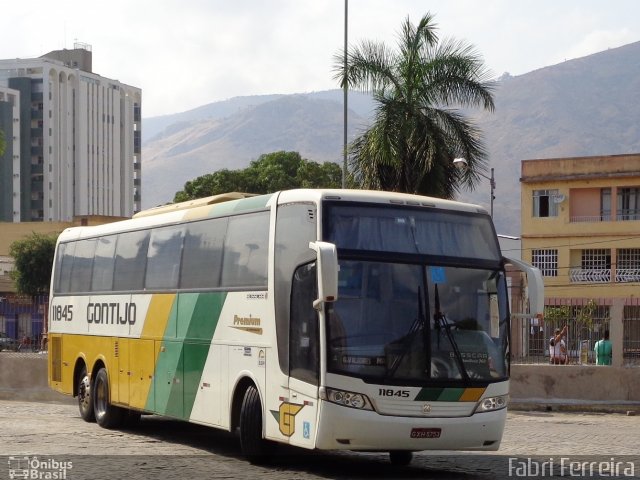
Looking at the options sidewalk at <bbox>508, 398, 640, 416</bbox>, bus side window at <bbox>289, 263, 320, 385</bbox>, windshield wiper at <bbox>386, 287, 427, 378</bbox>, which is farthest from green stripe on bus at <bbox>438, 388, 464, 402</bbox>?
sidewalk at <bbox>508, 398, 640, 416</bbox>

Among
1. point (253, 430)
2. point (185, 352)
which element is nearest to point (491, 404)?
point (253, 430)

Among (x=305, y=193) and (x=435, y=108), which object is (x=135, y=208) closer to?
(x=435, y=108)

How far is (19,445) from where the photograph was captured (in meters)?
15.9

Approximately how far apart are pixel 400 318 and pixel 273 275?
5.98 feet

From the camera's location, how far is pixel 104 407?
19.7m

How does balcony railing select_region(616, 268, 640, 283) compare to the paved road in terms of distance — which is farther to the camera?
balcony railing select_region(616, 268, 640, 283)

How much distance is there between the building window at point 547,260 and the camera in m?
66.2

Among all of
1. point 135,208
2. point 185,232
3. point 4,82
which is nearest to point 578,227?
point 185,232

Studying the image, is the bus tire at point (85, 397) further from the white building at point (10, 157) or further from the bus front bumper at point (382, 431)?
the white building at point (10, 157)

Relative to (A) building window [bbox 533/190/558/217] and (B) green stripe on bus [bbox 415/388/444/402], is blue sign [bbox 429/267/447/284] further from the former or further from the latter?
(A) building window [bbox 533/190/558/217]

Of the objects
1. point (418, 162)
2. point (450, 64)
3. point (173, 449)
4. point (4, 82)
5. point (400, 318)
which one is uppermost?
point (4, 82)

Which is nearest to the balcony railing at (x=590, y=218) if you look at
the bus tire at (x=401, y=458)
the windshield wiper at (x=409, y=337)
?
the bus tire at (x=401, y=458)

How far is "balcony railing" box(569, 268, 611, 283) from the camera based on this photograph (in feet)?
213

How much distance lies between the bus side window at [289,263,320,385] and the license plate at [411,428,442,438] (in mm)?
1163
